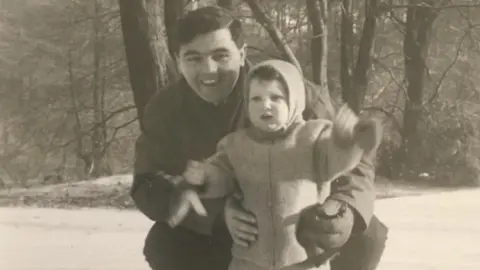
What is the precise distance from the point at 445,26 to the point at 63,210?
588 mm

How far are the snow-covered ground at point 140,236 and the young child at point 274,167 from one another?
0.11 meters

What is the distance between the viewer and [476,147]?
87 centimetres

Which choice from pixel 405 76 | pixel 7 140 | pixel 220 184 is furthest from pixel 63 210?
pixel 405 76

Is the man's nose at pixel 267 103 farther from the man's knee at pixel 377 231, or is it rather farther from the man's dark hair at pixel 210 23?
the man's knee at pixel 377 231

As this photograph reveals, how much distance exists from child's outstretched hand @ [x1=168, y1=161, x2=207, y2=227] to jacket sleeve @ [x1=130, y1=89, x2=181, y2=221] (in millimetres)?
15

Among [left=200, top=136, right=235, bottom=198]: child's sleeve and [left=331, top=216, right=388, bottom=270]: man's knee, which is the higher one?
[left=200, top=136, right=235, bottom=198]: child's sleeve

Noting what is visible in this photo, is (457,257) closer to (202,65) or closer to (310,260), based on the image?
(310,260)

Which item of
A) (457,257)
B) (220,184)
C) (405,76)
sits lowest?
(457,257)

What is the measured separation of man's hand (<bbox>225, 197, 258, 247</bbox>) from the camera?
30.5 inches

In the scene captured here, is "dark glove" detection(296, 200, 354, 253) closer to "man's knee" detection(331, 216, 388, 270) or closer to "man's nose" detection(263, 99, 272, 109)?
"man's knee" detection(331, 216, 388, 270)

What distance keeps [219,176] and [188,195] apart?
0.05 metres

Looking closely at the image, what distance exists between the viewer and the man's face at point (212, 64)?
0.78m

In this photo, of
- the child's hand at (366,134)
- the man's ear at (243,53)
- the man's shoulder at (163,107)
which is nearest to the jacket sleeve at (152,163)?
the man's shoulder at (163,107)

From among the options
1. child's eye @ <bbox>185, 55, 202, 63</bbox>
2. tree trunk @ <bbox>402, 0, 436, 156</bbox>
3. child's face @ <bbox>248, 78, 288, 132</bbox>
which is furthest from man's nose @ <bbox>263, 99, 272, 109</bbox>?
tree trunk @ <bbox>402, 0, 436, 156</bbox>
